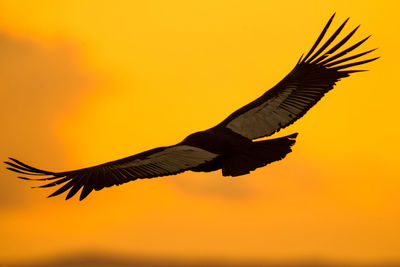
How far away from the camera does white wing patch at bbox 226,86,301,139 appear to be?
17.9m

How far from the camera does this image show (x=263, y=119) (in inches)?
714

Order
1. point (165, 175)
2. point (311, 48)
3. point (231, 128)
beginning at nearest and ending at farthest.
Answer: point (165, 175), point (231, 128), point (311, 48)

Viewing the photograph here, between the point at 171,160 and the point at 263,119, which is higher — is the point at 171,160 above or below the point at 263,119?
below

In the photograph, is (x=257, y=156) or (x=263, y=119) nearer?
(x=257, y=156)

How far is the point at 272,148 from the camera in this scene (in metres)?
16.8

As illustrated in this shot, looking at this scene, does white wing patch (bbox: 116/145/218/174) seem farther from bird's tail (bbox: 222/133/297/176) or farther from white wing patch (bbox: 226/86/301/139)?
white wing patch (bbox: 226/86/301/139)

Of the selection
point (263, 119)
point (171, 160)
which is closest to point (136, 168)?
point (171, 160)

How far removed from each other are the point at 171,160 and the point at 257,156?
150 centimetres

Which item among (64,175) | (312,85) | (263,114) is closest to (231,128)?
(263,114)

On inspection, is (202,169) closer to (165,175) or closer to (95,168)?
(165,175)

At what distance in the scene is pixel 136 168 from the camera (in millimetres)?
16312

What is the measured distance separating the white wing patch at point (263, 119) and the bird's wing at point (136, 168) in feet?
5.28

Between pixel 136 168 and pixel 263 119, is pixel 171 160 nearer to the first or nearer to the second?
pixel 136 168

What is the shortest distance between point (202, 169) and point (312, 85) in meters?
3.46
